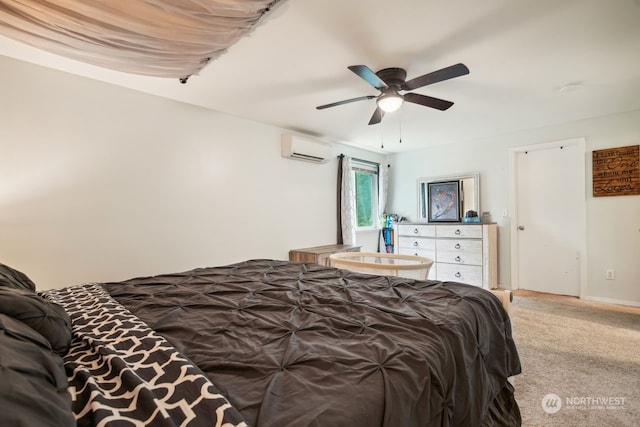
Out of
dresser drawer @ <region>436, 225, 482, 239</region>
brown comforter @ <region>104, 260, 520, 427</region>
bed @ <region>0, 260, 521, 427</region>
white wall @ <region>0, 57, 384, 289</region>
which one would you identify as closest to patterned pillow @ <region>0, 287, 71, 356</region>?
bed @ <region>0, 260, 521, 427</region>

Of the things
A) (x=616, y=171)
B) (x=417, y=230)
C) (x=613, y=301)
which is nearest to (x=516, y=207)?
(x=616, y=171)

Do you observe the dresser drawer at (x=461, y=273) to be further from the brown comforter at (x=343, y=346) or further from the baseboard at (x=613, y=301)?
the brown comforter at (x=343, y=346)

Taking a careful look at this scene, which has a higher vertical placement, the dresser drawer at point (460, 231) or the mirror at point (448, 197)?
the mirror at point (448, 197)

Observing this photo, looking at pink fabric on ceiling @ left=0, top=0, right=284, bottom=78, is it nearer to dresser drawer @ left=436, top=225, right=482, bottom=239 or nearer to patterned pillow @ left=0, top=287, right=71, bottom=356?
patterned pillow @ left=0, top=287, right=71, bottom=356

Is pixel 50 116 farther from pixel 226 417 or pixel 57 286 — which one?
pixel 226 417

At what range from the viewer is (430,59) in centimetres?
229

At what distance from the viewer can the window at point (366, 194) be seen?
17.3 feet

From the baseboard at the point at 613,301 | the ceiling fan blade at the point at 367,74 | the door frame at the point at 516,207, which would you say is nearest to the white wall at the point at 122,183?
the ceiling fan blade at the point at 367,74

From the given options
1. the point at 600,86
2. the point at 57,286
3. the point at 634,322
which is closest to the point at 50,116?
the point at 57,286

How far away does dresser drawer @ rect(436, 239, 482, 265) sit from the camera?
4.22 metres

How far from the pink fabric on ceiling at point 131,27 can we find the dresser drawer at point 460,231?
3.82 metres

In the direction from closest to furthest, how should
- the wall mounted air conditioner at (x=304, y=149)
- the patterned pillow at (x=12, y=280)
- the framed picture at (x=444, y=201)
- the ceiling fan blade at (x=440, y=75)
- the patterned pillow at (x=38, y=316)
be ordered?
the patterned pillow at (x=38, y=316), the patterned pillow at (x=12, y=280), the ceiling fan blade at (x=440, y=75), the wall mounted air conditioner at (x=304, y=149), the framed picture at (x=444, y=201)

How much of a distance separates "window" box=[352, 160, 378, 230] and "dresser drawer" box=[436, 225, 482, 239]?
1.28m

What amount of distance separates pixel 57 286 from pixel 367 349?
263 cm
